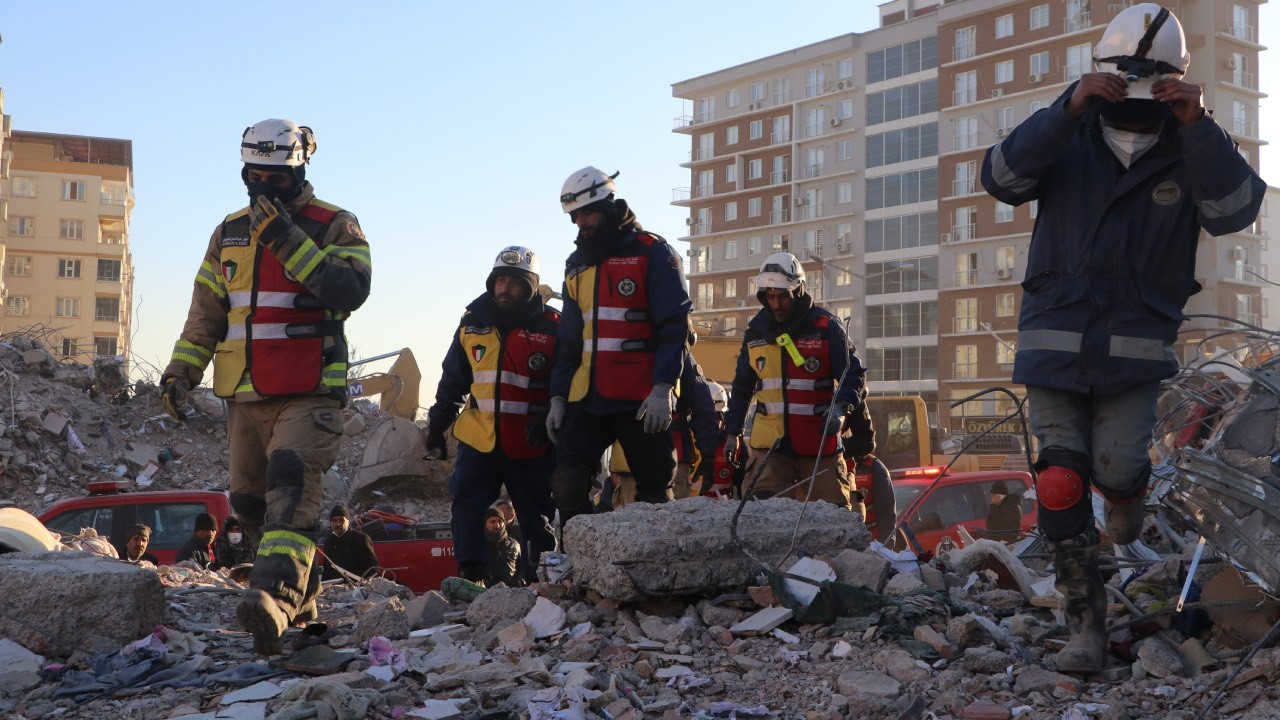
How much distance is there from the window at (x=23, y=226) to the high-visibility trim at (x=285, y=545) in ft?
260

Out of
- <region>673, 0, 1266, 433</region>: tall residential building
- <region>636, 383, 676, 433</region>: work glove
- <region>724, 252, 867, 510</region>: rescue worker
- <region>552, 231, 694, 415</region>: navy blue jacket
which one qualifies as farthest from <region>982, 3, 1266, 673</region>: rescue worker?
<region>673, 0, 1266, 433</region>: tall residential building

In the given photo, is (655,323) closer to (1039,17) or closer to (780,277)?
(780,277)

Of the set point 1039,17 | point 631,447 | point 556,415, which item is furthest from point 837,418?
point 1039,17

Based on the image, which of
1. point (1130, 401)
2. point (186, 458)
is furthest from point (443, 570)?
point (186, 458)

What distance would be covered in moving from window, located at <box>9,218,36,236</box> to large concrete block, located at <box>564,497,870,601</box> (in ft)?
262

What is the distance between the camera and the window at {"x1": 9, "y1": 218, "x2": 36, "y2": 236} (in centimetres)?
7644

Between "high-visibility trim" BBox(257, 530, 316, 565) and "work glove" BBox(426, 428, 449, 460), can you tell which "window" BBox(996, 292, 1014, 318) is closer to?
"work glove" BBox(426, 428, 449, 460)

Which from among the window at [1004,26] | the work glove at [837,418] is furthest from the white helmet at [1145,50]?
the window at [1004,26]

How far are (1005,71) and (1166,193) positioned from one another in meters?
60.1

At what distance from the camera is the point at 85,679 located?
15.8 ft

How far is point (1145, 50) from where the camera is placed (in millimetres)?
4230

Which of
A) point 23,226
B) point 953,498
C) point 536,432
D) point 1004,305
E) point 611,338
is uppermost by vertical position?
point 23,226

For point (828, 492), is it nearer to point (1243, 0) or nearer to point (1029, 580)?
point (1029, 580)

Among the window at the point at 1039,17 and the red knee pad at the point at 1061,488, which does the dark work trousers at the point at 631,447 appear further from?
the window at the point at 1039,17
